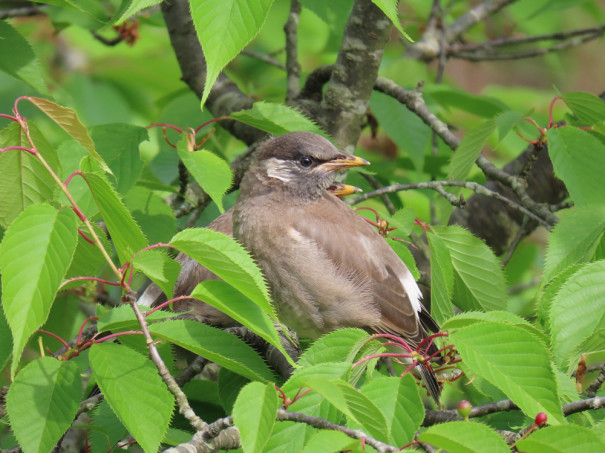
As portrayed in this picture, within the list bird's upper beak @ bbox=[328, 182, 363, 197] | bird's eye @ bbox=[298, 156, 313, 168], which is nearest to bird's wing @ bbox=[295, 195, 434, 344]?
bird's upper beak @ bbox=[328, 182, 363, 197]

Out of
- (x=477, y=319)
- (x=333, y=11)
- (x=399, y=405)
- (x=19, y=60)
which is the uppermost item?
(x=333, y=11)

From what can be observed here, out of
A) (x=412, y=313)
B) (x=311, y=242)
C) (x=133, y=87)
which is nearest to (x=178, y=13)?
(x=133, y=87)

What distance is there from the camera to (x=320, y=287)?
3617 mm

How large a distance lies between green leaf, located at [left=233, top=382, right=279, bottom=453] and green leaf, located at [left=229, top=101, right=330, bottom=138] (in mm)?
1744

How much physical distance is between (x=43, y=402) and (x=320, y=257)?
1.71m

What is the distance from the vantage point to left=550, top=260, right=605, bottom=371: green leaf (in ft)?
8.05

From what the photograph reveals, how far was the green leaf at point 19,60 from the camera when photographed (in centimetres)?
328

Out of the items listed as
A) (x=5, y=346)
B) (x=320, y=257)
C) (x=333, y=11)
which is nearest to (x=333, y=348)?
(x=5, y=346)

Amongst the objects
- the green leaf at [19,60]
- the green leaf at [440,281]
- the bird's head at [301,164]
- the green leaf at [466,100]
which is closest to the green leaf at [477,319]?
the green leaf at [440,281]

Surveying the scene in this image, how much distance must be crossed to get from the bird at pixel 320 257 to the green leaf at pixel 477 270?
0.29 meters

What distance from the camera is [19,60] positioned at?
3.31 m

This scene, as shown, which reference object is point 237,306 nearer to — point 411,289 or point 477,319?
point 477,319

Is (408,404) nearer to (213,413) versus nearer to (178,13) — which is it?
(213,413)

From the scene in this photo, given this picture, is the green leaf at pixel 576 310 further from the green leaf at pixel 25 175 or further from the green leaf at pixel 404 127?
the green leaf at pixel 404 127
